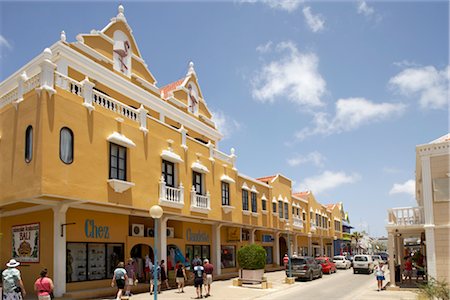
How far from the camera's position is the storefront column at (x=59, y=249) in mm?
16828

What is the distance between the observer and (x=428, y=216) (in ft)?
68.6

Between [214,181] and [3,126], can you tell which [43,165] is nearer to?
[3,126]

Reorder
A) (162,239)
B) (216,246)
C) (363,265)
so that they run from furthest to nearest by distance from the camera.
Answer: (363,265) < (216,246) < (162,239)

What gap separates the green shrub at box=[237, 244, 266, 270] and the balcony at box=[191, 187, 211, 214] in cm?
311

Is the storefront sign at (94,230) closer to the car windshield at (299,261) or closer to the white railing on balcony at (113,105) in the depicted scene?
the white railing on balcony at (113,105)

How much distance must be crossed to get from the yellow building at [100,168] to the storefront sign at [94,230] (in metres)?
0.05

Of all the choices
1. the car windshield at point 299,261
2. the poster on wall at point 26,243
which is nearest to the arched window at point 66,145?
the poster on wall at point 26,243

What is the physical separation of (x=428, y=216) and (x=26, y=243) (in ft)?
60.0

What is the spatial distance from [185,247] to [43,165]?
44.0 feet

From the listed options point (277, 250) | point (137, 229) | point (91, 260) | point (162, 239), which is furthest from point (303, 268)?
point (91, 260)

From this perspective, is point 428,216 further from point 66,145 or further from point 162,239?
point 66,145

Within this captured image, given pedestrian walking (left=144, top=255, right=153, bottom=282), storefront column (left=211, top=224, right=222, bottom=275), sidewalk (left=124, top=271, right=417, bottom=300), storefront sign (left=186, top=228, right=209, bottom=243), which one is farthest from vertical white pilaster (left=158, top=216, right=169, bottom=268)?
storefront column (left=211, top=224, right=222, bottom=275)

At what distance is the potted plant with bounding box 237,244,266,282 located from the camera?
2392 cm

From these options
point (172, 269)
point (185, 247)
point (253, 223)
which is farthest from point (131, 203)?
point (253, 223)
